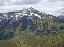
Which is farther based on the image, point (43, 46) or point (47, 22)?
point (47, 22)

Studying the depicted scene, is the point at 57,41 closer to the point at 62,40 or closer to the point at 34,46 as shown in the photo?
the point at 62,40

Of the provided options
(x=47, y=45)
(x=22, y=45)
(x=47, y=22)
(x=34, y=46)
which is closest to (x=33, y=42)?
(x=34, y=46)

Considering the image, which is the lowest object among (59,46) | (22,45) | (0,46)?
(0,46)

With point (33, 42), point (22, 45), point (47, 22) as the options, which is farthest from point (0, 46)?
point (22, 45)

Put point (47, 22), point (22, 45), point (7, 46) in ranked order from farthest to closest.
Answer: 1. point (47, 22)
2. point (7, 46)
3. point (22, 45)

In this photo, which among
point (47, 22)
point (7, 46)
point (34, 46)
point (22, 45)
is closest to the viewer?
point (22, 45)

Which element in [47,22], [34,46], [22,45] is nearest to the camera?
[22,45]

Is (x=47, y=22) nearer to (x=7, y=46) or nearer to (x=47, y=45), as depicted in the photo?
(x=7, y=46)

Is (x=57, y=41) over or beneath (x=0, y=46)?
over

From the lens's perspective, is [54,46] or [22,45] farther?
[54,46]
